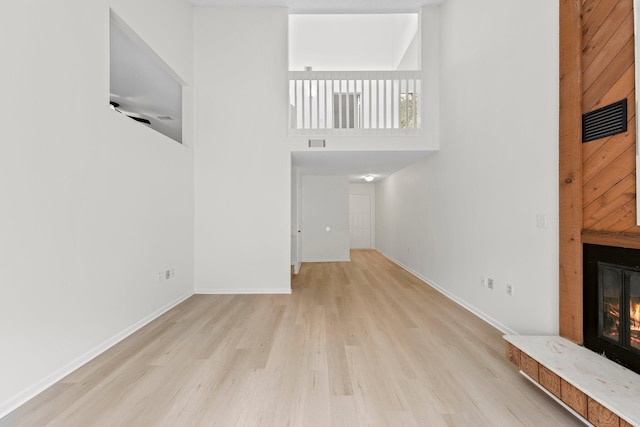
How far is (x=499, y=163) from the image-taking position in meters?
3.13

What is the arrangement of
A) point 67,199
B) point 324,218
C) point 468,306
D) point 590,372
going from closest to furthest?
point 590,372 → point 67,199 → point 468,306 → point 324,218

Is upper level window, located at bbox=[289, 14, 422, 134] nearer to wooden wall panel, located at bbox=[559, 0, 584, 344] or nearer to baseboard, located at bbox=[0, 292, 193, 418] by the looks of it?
wooden wall panel, located at bbox=[559, 0, 584, 344]

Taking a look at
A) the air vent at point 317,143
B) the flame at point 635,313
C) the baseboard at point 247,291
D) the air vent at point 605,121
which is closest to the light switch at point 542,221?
the air vent at point 605,121

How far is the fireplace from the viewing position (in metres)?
1.88

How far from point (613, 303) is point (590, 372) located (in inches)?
22.7

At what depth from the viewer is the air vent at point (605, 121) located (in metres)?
1.94

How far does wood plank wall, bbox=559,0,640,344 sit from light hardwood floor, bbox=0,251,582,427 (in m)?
0.85

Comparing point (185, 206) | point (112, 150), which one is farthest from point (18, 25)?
point (185, 206)

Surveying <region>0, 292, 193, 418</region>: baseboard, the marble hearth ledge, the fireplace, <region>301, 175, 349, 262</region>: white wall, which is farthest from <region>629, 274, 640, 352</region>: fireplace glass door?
<region>301, 175, 349, 262</region>: white wall

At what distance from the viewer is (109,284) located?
9.02 ft

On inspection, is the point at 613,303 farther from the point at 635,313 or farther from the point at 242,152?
the point at 242,152

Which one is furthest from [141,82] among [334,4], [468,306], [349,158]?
[468,306]

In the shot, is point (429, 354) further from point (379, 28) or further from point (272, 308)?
point (379, 28)

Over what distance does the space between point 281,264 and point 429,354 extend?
2616mm
